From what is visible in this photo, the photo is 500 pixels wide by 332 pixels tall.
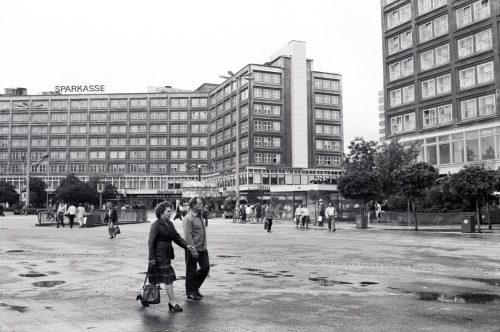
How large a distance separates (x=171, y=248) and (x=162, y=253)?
0.24 m

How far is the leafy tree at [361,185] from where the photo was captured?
119 feet

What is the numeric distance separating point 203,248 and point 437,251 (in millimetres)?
10264

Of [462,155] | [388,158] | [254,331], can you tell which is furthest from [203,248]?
[462,155]

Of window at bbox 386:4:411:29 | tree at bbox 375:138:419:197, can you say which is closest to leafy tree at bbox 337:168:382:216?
tree at bbox 375:138:419:197

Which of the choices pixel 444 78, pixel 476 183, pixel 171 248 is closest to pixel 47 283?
pixel 171 248

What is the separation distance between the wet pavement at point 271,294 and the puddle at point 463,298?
2 centimetres

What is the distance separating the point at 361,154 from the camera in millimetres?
45938

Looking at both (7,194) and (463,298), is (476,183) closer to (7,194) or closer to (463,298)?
(463,298)

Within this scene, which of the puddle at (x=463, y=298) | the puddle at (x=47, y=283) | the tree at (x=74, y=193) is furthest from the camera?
the tree at (x=74, y=193)

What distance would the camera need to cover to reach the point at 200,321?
262 inches

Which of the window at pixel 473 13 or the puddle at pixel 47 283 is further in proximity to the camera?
the window at pixel 473 13

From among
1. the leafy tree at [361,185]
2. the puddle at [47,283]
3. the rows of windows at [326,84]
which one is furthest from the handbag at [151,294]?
the rows of windows at [326,84]

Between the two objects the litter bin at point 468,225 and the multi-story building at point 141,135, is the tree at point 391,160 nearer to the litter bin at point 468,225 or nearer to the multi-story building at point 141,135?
the litter bin at point 468,225

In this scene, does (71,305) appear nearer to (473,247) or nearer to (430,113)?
(473,247)
